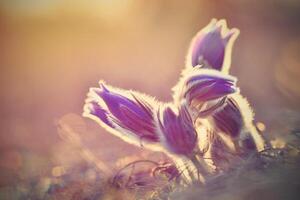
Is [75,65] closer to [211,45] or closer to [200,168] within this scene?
[211,45]

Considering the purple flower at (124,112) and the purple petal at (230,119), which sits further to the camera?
the purple petal at (230,119)

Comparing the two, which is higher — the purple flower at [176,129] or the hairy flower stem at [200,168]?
the purple flower at [176,129]

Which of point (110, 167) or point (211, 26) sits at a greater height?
point (211, 26)

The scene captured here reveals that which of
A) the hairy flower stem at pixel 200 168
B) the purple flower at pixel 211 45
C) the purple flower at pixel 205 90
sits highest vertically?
the purple flower at pixel 211 45

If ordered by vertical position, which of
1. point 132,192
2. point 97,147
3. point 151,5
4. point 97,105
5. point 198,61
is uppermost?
point 151,5

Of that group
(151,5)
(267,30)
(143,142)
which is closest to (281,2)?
(267,30)

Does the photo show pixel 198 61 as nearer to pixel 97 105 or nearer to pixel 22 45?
pixel 97 105

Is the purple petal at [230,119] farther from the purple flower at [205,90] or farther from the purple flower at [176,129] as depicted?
the purple flower at [176,129]

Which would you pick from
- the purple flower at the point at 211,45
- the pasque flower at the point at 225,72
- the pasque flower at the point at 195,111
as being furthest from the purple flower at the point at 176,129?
the purple flower at the point at 211,45
